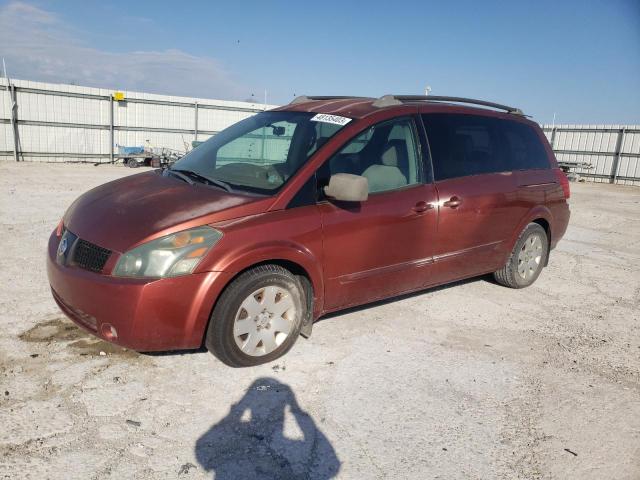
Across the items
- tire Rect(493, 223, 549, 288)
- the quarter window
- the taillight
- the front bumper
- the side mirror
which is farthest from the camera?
the taillight

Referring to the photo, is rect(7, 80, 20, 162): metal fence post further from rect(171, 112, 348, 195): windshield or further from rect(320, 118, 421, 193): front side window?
rect(320, 118, 421, 193): front side window

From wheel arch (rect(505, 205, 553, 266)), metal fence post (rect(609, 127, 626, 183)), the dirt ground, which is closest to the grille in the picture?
the dirt ground

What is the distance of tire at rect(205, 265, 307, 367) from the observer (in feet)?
10.2

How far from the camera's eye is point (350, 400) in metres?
3.03

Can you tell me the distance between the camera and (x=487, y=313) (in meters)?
4.64

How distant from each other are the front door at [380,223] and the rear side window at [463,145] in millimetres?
219

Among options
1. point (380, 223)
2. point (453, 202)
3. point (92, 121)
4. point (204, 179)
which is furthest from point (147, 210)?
point (92, 121)

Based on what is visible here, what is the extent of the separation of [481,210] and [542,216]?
1.15m

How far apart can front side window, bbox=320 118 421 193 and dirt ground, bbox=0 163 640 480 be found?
1199mm

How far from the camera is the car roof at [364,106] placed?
13.1 ft

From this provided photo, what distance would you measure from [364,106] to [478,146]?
4.21 feet

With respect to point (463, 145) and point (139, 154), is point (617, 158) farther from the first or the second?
point (463, 145)

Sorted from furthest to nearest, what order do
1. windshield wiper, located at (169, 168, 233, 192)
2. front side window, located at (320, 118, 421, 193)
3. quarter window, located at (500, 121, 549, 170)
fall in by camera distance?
quarter window, located at (500, 121, 549, 170) → front side window, located at (320, 118, 421, 193) → windshield wiper, located at (169, 168, 233, 192)

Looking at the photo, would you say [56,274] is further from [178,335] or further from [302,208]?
Result: [302,208]
